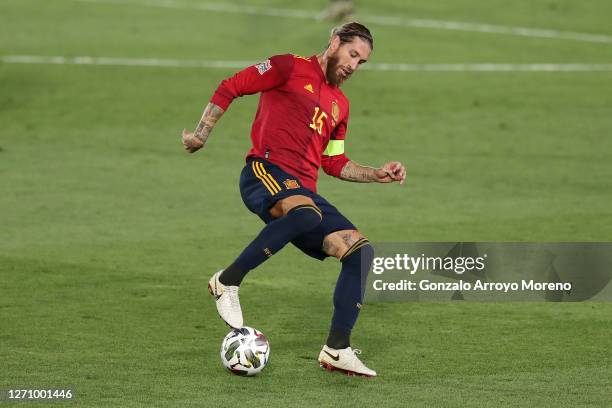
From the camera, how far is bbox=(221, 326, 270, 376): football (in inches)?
341

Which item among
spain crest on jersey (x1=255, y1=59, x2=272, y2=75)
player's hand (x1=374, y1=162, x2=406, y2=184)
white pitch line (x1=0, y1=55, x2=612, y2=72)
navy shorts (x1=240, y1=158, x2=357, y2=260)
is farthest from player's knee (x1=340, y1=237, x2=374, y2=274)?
A: white pitch line (x1=0, y1=55, x2=612, y2=72)

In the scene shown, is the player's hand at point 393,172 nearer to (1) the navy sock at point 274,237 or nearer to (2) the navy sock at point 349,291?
(2) the navy sock at point 349,291

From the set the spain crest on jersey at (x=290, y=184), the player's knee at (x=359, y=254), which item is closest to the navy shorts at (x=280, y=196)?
the spain crest on jersey at (x=290, y=184)

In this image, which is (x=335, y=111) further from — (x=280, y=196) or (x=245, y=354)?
(x=245, y=354)

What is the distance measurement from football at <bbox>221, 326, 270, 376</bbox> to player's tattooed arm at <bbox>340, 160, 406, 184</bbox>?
4.57ft

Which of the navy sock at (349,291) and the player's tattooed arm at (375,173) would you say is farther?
the player's tattooed arm at (375,173)

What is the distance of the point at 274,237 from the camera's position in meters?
8.68

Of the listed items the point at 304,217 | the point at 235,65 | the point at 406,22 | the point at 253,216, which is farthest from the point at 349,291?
the point at 406,22

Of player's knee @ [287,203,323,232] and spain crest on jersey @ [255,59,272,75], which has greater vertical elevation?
spain crest on jersey @ [255,59,272,75]

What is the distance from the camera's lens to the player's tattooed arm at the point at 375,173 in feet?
29.7

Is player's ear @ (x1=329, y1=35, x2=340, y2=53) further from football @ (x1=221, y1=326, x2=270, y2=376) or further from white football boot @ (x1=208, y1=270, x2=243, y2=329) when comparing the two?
football @ (x1=221, y1=326, x2=270, y2=376)

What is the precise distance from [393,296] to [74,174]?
6.09m

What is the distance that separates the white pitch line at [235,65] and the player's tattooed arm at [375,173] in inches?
539

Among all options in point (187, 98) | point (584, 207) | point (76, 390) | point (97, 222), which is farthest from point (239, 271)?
point (187, 98)
